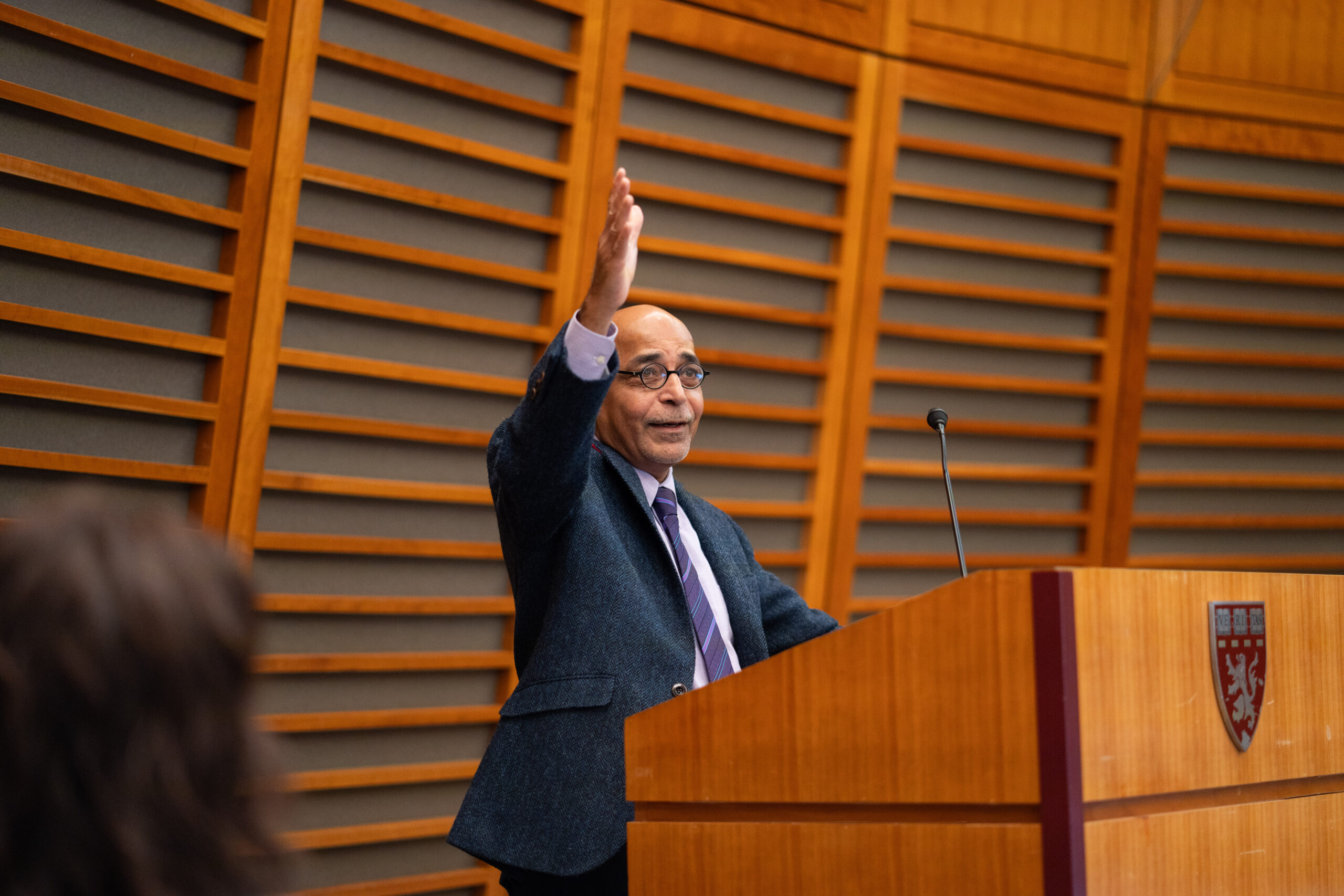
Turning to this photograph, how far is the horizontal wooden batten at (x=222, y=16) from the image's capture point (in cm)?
217

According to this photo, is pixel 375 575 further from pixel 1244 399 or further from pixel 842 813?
pixel 1244 399

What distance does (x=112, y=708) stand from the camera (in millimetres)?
572

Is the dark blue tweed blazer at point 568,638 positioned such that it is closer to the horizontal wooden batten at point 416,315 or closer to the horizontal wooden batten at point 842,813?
the horizontal wooden batten at point 842,813

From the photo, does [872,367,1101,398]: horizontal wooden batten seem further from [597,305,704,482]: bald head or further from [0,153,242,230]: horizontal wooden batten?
[0,153,242,230]: horizontal wooden batten

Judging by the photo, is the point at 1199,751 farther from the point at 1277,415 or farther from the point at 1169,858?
the point at 1277,415

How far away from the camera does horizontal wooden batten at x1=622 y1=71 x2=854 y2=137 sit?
9.37 ft

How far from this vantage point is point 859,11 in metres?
3.10

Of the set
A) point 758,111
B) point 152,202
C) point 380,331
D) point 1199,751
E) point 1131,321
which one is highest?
point 758,111

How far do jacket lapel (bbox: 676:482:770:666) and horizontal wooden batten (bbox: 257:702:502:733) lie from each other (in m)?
0.94

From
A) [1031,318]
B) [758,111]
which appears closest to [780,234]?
[758,111]

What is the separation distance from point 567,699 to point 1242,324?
3031 mm

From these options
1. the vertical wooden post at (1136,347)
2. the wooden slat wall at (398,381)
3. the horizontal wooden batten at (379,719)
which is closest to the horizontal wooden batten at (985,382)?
the vertical wooden post at (1136,347)

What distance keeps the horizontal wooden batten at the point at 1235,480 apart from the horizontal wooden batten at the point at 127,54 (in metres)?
2.84

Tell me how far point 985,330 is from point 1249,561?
121cm
